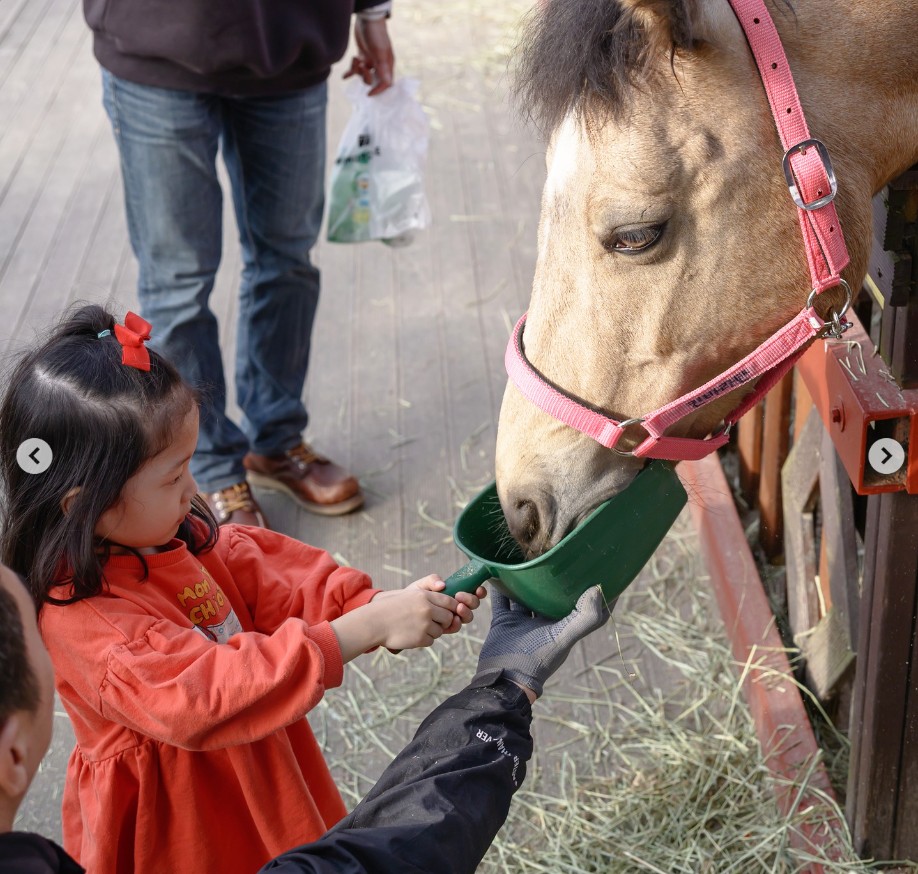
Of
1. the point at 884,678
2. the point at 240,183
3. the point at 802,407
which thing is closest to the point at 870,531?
the point at 884,678

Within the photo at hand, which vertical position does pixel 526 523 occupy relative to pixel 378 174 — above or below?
above

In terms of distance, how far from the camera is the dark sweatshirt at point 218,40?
7.93 feet

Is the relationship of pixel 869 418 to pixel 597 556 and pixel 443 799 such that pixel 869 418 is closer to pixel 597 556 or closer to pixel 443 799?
pixel 597 556

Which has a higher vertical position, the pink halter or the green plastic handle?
the pink halter

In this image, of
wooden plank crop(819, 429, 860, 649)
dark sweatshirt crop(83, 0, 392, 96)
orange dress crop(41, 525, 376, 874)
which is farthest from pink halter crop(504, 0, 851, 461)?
dark sweatshirt crop(83, 0, 392, 96)

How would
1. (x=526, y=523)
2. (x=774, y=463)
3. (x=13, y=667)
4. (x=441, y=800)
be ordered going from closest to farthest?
(x=13, y=667) → (x=441, y=800) → (x=526, y=523) → (x=774, y=463)

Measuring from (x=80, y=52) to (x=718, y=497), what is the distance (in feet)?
17.4

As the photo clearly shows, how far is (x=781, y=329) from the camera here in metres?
1.53

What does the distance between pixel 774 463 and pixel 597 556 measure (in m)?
1.41

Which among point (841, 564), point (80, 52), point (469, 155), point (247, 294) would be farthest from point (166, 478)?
point (80, 52)

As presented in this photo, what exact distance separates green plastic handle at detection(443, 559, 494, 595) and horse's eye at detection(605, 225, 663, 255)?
49 centimetres

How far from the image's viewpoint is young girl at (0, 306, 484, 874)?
1329mm

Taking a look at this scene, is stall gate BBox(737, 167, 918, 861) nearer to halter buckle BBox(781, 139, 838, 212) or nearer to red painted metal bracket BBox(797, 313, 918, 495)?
red painted metal bracket BBox(797, 313, 918, 495)

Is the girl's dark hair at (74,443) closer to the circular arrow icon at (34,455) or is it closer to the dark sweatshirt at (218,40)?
the circular arrow icon at (34,455)
